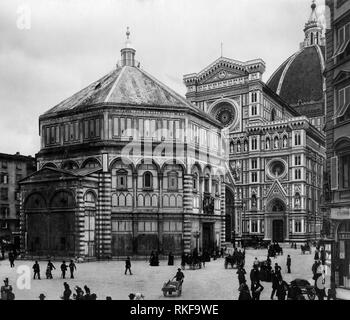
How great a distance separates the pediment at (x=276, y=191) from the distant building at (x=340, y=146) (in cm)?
5851

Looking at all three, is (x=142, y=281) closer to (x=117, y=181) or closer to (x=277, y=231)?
(x=117, y=181)

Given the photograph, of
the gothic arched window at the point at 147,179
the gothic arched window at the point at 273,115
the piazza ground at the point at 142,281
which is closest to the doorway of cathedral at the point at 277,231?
the gothic arched window at the point at 273,115

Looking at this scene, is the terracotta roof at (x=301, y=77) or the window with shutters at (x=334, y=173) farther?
the terracotta roof at (x=301, y=77)

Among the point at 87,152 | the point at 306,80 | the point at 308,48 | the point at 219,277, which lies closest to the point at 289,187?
the point at 306,80

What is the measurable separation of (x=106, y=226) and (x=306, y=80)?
2443 inches

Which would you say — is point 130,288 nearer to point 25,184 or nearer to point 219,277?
point 219,277

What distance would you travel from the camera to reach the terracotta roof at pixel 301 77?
3863 inches

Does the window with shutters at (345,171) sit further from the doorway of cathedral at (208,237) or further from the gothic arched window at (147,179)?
the doorway of cathedral at (208,237)

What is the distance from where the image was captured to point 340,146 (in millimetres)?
28109

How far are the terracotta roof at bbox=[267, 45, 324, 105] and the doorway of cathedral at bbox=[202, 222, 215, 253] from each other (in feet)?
160

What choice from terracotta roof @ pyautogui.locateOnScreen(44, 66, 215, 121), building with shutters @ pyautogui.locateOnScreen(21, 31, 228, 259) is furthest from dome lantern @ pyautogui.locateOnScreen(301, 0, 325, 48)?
building with shutters @ pyautogui.locateOnScreen(21, 31, 228, 259)

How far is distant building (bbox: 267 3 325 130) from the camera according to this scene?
98.7 m

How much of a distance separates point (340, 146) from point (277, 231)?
61.1 meters

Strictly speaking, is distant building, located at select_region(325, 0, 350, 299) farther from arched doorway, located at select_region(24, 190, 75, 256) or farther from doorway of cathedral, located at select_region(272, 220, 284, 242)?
doorway of cathedral, located at select_region(272, 220, 284, 242)
